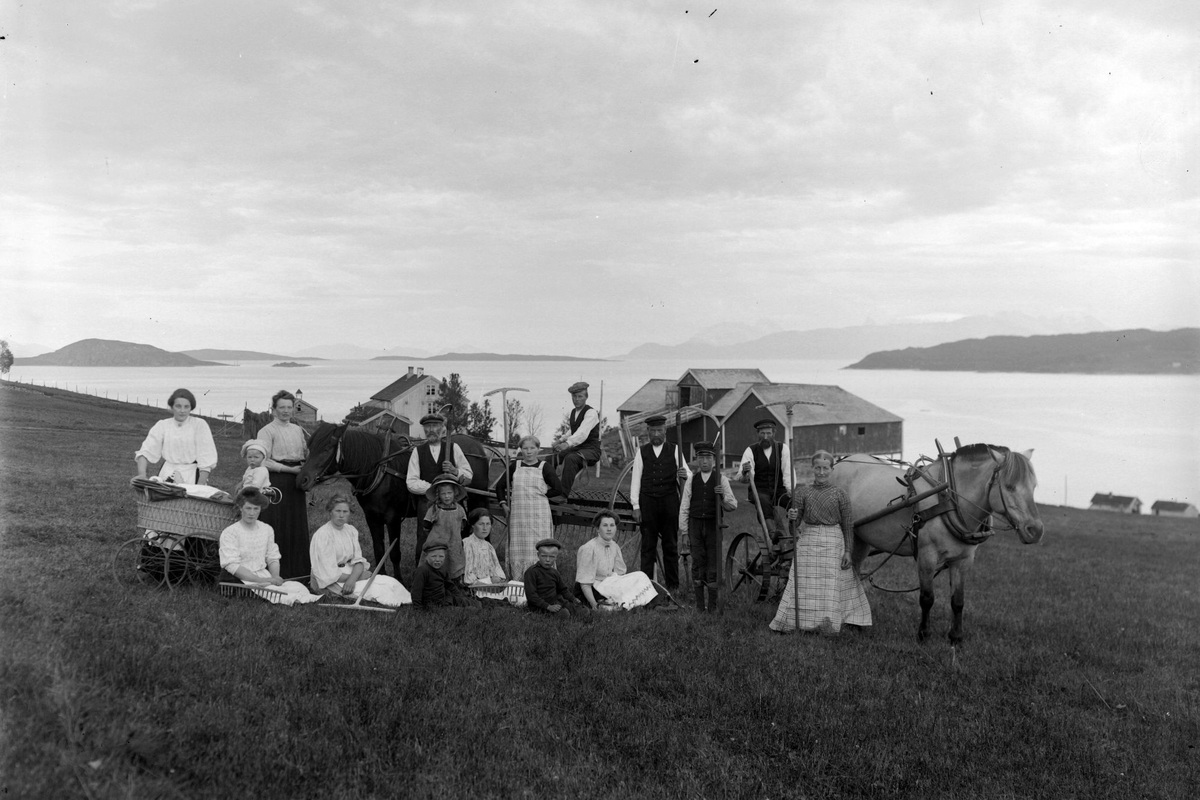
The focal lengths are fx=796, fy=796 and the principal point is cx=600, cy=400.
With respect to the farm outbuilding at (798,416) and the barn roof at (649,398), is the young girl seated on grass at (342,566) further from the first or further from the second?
the barn roof at (649,398)

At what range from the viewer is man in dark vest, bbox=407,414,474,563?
355 inches

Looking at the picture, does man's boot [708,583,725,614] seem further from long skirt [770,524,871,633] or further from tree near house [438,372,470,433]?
tree near house [438,372,470,433]

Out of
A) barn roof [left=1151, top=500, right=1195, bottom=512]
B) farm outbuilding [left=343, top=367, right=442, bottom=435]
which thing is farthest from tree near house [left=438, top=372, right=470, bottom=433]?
barn roof [left=1151, top=500, right=1195, bottom=512]

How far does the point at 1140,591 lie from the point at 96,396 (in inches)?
2098

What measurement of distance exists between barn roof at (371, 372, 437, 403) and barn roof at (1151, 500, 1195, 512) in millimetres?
69563

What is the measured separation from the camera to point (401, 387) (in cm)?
5391

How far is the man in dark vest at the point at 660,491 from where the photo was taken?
959cm

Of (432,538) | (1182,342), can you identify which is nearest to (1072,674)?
(432,538)

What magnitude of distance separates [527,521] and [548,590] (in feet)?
4.30

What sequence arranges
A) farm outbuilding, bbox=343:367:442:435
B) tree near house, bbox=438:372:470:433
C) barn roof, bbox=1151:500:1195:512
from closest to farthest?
tree near house, bbox=438:372:470:433 → farm outbuilding, bbox=343:367:442:435 → barn roof, bbox=1151:500:1195:512

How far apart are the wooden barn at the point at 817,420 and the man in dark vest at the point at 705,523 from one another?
1206 inches

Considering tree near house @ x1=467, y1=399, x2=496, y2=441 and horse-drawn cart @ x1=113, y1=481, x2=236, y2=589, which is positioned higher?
horse-drawn cart @ x1=113, y1=481, x2=236, y2=589

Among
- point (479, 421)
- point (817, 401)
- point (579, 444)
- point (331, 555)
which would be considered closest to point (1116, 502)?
point (817, 401)

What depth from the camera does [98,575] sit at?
784 cm
